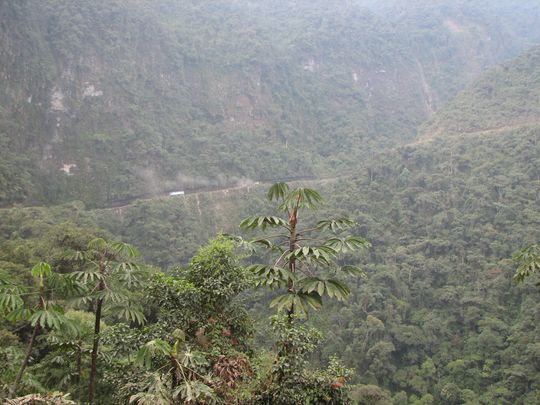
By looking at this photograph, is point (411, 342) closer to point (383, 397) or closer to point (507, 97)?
point (383, 397)

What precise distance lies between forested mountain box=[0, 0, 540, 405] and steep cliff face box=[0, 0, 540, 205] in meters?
0.27

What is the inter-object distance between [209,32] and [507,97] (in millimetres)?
42577

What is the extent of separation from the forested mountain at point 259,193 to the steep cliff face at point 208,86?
0.27 meters

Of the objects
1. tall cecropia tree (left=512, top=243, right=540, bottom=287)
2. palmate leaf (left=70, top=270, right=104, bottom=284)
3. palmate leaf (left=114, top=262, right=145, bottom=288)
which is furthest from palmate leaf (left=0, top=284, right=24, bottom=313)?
tall cecropia tree (left=512, top=243, right=540, bottom=287)

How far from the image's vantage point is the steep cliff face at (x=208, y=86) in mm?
44031

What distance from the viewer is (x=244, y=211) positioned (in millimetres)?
45125

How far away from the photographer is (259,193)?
4753 cm

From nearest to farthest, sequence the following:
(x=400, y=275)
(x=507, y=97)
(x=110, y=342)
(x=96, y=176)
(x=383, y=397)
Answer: (x=110, y=342)
(x=383, y=397)
(x=400, y=275)
(x=96, y=176)
(x=507, y=97)

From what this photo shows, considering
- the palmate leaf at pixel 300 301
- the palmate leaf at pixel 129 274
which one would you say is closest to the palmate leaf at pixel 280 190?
the palmate leaf at pixel 300 301

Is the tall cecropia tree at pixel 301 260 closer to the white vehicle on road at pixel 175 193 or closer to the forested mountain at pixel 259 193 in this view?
the forested mountain at pixel 259 193

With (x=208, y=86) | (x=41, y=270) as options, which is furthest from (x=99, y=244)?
(x=208, y=86)

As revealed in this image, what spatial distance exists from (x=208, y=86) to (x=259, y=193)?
20849 millimetres

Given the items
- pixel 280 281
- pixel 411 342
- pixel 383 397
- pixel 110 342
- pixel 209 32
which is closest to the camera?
pixel 280 281

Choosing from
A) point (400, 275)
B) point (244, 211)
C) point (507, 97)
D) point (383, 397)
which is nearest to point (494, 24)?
point (507, 97)
